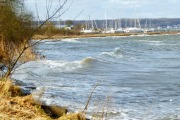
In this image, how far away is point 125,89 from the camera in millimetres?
17297

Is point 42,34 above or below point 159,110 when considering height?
above

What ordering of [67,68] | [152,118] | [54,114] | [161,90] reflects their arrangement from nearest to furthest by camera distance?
1. [54,114]
2. [152,118]
3. [161,90]
4. [67,68]

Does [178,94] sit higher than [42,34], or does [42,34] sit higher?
[42,34]

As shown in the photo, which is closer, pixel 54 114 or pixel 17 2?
pixel 54 114

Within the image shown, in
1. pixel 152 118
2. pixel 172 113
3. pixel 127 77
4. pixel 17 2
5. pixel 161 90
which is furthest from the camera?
pixel 17 2

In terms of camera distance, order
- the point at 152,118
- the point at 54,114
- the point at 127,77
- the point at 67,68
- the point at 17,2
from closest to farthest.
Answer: the point at 54,114 → the point at 152,118 → the point at 127,77 → the point at 67,68 → the point at 17,2

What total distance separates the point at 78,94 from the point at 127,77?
7472mm

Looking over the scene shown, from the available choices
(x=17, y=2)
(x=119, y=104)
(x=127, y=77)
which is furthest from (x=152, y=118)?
(x=17, y=2)

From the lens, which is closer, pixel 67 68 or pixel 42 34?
pixel 42 34

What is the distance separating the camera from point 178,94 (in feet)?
52.2

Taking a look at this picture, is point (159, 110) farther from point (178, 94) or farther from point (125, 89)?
point (125, 89)

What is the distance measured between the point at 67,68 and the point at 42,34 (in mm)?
19282

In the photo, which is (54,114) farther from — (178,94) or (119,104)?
(178,94)

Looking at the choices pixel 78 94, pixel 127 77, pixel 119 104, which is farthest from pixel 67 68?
pixel 119 104
